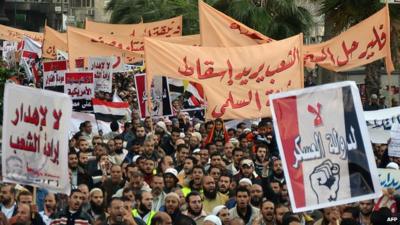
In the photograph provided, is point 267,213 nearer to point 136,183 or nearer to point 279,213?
point 279,213

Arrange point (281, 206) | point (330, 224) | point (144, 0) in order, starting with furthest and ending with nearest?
point (144, 0) → point (281, 206) → point (330, 224)

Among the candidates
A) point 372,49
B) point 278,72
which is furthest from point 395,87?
point 278,72

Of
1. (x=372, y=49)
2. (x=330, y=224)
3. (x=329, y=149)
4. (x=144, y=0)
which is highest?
(x=144, y=0)

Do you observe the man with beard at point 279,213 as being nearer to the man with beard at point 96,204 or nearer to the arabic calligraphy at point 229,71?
the man with beard at point 96,204

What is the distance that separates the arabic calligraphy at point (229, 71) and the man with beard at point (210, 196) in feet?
10.7

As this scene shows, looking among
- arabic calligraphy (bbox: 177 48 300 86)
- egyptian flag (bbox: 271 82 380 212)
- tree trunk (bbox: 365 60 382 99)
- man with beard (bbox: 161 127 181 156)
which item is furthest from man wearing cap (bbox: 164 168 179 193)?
tree trunk (bbox: 365 60 382 99)

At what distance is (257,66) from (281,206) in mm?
4844

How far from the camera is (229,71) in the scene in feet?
47.5

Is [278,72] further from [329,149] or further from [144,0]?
[144,0]

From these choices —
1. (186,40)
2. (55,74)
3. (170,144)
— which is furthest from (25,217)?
(186,40)

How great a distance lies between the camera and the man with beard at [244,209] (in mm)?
10258

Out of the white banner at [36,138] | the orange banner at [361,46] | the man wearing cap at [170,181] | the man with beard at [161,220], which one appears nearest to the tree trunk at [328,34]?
the orange banner at [361,46]

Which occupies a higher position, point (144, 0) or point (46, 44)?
point (144, 0)

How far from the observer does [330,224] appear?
9094 millimetres
